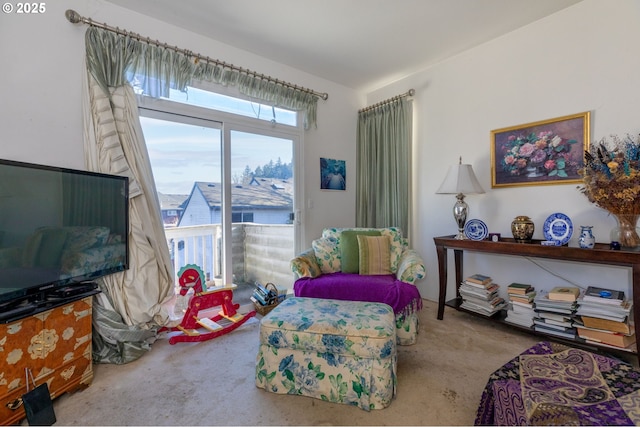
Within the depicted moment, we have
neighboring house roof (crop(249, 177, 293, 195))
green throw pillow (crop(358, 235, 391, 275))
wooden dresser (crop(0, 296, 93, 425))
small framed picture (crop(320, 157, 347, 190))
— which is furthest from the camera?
small framed picture (crop(320, 157, 347, 190))

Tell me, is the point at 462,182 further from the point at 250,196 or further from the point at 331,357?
the point at 250,196

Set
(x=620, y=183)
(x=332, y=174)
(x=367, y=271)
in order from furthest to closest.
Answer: (x=332, y=174)
(x=367, y=271)
(x=620, y=183)

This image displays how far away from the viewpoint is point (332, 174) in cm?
347

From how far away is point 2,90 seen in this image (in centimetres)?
173

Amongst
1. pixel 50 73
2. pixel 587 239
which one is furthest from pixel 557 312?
pixel 50 73

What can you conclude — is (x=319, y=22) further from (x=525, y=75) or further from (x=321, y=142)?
(x=525, y=75)

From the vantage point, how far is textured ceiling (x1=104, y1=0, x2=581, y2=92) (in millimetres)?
2129

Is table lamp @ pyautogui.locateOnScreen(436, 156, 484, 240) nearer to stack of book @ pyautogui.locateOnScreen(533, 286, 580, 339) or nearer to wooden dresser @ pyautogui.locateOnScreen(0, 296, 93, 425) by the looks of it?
stack of book @ pyautogui.locateOnScreen(533, 286, 580, 339)

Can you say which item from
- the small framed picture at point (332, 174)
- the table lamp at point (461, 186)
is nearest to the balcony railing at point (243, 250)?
the small framed picture at point (332, 174)

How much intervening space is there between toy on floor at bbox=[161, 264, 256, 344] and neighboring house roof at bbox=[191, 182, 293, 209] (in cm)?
65

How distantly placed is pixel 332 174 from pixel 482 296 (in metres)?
2.00

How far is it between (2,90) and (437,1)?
2931mm

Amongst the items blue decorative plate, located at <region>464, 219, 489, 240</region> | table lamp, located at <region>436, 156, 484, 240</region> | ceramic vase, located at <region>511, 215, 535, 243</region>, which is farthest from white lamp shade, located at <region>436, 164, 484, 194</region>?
ceramic vase, located at <region>511, 215, 535, 243</region>

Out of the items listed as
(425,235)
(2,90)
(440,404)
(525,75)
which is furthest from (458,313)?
(2,90)
